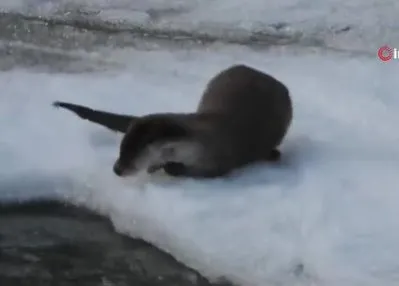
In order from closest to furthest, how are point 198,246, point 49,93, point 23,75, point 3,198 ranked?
point 198,246
point 3,198
point 49,93
point 23,75

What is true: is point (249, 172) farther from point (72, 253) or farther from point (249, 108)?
point (72, 253)

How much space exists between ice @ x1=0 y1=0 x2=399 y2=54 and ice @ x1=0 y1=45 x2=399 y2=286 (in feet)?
3.52

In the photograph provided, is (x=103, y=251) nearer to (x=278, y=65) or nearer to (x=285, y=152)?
(x=285, y=152)

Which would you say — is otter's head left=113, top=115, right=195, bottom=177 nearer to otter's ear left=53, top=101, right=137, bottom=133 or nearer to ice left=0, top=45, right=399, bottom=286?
ice left=0, top=45, right=399, bottom=286

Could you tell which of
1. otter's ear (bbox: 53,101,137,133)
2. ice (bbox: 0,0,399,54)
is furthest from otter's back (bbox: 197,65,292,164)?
ice (bbox: 0,0,399,54)

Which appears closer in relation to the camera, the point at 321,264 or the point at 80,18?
the point at 321,264

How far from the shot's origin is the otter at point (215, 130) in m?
3.96

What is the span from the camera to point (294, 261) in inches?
129

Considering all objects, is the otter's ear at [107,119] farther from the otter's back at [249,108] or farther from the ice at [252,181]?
the otter's back at [249,108]

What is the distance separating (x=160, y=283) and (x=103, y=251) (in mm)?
356

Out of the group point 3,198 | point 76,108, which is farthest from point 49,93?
point 3,198

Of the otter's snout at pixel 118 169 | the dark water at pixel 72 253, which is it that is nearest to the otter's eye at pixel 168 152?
the otter's snout at pixel 118 169

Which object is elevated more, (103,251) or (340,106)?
(340,106)

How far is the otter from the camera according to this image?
396 cm
